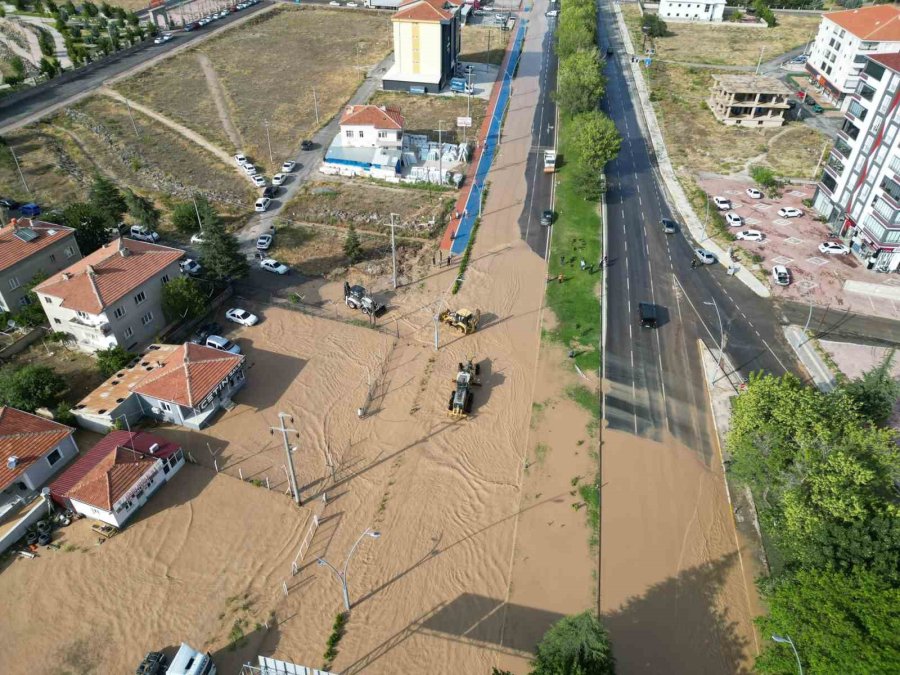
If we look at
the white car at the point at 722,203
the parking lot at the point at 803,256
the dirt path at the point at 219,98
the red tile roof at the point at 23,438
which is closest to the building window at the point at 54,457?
the red tile roof at the point at 23,438

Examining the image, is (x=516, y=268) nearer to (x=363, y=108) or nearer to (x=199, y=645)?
(x=363, y=108)

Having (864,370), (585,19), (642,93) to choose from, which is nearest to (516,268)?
(864,370)

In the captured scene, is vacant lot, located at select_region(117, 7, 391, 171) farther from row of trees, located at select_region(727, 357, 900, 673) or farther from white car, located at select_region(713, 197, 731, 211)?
row of trees, located at select_region(727, 357, 900, 673)

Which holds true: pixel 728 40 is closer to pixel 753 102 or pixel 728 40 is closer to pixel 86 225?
pixel 753 102

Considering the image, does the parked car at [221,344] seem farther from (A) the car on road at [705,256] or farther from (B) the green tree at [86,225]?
(A) the car on road at [705,256]

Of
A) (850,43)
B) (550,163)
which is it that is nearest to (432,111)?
(550,163)

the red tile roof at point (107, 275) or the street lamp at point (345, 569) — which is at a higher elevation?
the red tile roof at point (107, 275)
